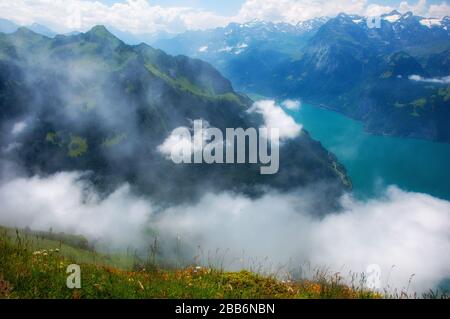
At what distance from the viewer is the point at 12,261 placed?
25.4 feet
